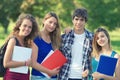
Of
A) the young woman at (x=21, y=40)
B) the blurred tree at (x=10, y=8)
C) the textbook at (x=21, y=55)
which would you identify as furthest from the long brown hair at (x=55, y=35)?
the blurred tree at (x=10, y=8)

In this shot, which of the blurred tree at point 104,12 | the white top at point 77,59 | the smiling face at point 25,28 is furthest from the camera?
the blurred tree at point 104,12

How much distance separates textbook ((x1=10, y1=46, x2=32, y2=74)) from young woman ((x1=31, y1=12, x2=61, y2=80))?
28 centimetres

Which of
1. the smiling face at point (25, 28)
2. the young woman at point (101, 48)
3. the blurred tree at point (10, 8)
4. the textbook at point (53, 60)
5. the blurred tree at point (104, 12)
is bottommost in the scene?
Result: the textbook at point (53, 60)

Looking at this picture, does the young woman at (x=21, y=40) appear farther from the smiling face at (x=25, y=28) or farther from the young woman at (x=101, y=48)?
the young woman at (x=101, y=48)

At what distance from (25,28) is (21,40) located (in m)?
0.19

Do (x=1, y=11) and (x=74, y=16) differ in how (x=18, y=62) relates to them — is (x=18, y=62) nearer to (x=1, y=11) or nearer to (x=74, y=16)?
(x=74, y=16)

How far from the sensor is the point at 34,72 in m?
6.17

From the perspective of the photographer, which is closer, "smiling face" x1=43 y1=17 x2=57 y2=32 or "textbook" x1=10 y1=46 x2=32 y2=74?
"textbook" x1=10 y1=46 x2=32 y2=74

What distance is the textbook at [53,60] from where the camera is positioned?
6.07m

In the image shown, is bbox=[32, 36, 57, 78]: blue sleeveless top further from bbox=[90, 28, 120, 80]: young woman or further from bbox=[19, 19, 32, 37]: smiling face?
bbox=[90, 28, 120, 80]: young woman

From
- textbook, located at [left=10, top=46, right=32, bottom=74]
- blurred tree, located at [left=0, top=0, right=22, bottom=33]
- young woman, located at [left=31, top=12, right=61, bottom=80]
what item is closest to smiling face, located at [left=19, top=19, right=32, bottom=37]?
textbook, located at [left=10, top=46, right=32, bottom=74]

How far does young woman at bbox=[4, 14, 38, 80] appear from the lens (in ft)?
18.5

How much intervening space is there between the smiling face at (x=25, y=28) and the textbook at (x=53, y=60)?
550 millimetres

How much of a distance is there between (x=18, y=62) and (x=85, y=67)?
1.12m
